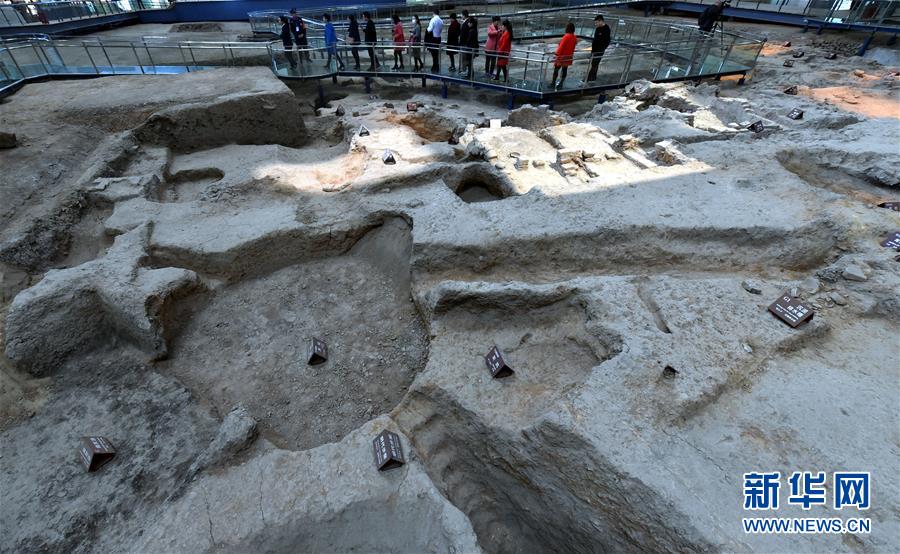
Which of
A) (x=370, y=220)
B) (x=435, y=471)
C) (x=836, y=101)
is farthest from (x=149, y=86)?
(x=836, y=101)

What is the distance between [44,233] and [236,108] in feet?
12.6

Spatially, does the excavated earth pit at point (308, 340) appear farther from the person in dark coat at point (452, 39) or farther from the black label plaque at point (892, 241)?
the person in dark coat at point (452, 39)

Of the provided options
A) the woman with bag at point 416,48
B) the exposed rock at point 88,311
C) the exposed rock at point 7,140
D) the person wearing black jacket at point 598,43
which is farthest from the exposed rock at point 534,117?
the exposed rock at point 7,140

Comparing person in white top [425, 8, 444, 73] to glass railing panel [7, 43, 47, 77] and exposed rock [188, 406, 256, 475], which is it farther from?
exposed rock [188, 406, 256, 475]

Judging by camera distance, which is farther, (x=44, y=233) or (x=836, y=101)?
(x=836, y=101)

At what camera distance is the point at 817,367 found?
322cm

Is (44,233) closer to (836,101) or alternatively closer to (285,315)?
(285,315)

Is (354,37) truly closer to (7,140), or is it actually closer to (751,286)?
(7,140)

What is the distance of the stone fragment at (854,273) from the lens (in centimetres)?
381

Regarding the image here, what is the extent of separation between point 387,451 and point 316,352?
161cm

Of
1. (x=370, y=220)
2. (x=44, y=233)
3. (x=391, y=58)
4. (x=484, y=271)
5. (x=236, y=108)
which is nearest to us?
(x=484, y=271)

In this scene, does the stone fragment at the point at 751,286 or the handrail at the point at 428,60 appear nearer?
the stone fragment at the point at 751,286

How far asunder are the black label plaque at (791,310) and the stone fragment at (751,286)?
0.20 metres

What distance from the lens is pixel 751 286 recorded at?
12.6 feet
